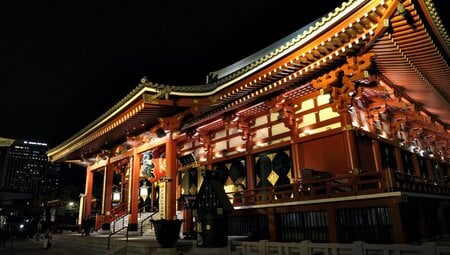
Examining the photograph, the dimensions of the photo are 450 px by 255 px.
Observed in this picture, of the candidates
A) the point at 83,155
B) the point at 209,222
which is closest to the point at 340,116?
the point at 209,222

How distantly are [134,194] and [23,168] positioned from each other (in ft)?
509

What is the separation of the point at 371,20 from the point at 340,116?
15.3 feet

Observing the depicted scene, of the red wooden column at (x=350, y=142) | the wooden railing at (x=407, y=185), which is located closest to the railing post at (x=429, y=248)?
the wooden railing at (x=407, y=185)

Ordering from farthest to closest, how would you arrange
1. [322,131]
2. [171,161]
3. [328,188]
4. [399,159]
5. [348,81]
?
[399,159], [171,161], [322,131], [348,81], [328,188]

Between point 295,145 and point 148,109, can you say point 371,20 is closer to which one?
point 295,145

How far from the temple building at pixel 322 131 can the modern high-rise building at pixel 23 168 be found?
141 meters

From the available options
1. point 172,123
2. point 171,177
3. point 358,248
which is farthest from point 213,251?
point 172,123

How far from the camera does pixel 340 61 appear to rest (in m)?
11.8

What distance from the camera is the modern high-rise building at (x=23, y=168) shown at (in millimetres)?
137375

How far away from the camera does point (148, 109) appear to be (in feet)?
51.3

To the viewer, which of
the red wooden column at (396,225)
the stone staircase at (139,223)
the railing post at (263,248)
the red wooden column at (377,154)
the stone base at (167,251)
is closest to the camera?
the red wooden column at (396,225)

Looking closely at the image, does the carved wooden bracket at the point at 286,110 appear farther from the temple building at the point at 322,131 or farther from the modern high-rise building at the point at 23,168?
the modern high-rise building at the point at 23,168

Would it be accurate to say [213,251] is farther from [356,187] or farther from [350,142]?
[350,142]

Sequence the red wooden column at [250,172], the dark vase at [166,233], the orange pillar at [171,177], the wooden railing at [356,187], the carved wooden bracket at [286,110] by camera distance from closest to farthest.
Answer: the wooden railing at [356,187] < the dark vase at [166,233] < the carved wooden bracket at [286,110] < the orange pillar at [171,177] < the red wooden column at [250,172]
